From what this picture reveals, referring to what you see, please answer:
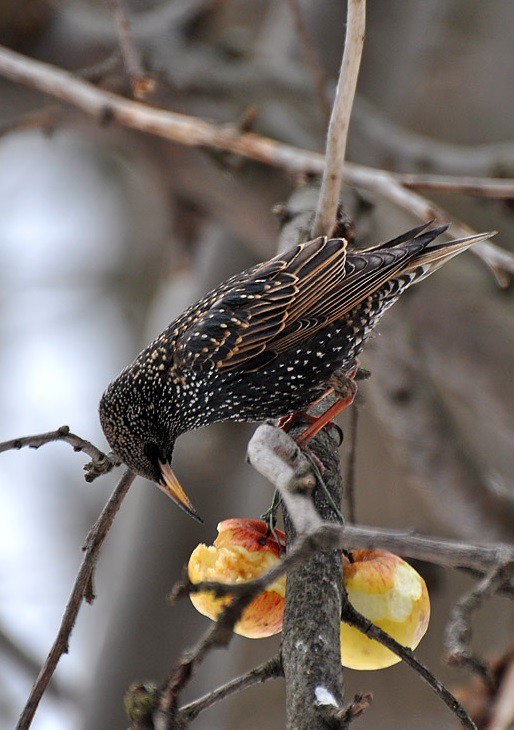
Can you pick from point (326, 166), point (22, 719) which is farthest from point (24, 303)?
point (22, 719)

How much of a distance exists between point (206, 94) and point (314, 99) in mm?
656

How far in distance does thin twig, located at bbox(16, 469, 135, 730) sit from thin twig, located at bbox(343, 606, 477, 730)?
0.61 m

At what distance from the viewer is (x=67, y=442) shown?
221cm

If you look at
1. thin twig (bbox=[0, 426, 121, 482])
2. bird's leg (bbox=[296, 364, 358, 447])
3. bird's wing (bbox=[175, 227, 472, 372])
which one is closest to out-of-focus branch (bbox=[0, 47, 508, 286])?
bird's wing (bbox=[175, 227, 472, 372])

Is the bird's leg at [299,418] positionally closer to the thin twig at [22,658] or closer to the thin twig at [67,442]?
the thin twig at [67,442]

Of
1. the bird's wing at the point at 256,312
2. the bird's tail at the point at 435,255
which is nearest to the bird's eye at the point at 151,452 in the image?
the bird's wing at the point at 256,312

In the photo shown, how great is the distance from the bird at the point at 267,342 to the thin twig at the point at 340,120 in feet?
0.31

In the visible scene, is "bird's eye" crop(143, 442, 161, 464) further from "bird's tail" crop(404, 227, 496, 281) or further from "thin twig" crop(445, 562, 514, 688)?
"thin twig" crop(445, 562, 514, 688)

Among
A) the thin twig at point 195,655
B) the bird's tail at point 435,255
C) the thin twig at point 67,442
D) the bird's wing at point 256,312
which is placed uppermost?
the bird's wing at point 256,312

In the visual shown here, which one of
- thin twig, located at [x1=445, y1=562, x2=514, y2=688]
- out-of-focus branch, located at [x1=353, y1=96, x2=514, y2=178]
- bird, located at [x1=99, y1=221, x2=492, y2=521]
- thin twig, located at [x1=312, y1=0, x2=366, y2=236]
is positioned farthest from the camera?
out-of-focus branch, located at [x1=353, y1=96, x2=514, y2=178]

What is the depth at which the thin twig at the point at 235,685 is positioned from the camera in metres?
1.77

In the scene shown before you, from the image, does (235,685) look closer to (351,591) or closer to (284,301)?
(351,591)

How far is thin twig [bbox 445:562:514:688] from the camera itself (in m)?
1.22

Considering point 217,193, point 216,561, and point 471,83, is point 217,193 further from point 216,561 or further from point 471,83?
point 471,83
